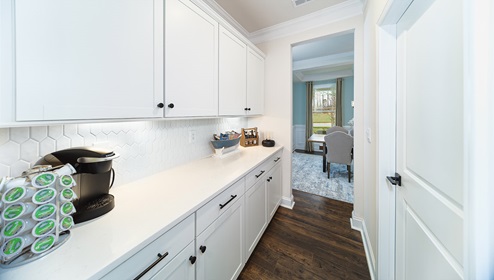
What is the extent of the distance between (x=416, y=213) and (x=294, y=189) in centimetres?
233

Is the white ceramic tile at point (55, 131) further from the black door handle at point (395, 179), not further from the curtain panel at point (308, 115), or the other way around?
the curtain panel at point (308, 115)

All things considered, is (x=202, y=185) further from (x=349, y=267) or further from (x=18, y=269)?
(x=349, y=267)

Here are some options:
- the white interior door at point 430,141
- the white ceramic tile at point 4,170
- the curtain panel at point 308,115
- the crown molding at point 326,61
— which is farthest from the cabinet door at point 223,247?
the curtain panel at point 308,115

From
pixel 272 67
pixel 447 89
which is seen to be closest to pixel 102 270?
pixel 447 89

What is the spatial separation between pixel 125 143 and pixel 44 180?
0.59 metres

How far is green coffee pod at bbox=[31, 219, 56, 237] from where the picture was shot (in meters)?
0.56

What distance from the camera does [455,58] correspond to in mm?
629

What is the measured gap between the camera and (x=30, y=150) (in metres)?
0.80

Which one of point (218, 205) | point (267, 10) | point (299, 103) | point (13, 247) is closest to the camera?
point (13, 247)

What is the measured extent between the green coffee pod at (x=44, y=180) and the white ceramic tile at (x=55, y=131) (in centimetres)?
40

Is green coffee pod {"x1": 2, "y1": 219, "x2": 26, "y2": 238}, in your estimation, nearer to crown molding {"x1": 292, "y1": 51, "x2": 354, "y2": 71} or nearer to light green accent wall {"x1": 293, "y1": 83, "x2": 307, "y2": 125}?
crown molding {"x1": 292, "y1": 51, "x2": 354, "y2": 71}

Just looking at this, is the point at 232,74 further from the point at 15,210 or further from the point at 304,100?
the point at 304,100

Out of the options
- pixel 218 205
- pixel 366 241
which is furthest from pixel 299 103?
pixel 218 205

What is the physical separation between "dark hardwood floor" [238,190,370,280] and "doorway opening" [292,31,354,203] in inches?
31.0
